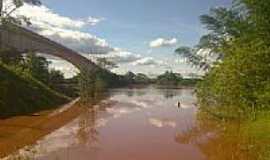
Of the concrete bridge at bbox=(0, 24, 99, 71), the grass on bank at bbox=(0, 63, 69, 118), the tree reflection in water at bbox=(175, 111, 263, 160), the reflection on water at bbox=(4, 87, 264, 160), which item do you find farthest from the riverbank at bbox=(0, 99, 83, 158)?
the concrete bridge at bbox=(0, 24, 99, 71)

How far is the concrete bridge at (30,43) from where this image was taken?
41469 millimetres

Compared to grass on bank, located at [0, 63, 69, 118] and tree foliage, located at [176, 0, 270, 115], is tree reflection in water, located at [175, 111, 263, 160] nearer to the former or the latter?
tree foliage, located at [176, 0, 270, 115]

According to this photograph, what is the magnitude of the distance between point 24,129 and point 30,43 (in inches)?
1141

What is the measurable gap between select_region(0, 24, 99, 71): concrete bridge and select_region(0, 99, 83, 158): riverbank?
6856 millimetres

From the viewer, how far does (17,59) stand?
46844 mm

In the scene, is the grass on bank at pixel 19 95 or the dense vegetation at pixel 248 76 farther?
the grass on bank at pixel 19 95

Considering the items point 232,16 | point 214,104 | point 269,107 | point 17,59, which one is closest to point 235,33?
point 232,16

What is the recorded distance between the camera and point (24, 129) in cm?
2173

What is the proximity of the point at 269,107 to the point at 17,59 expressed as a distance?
107ft

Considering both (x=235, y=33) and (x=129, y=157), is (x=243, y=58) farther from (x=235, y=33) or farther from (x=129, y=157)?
(x=129, y=157)

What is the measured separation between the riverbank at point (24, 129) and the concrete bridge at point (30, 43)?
22.5 feet

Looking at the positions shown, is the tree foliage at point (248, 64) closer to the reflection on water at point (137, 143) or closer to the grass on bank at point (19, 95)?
the reflection on water at point (137, 143)

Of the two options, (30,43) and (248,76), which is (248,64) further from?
(30,43)

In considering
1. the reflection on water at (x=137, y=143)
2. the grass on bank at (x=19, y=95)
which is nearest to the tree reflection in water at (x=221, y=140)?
the reflection on water at (x=137, y=143)
